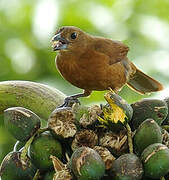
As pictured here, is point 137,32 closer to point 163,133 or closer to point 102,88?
point 102,88

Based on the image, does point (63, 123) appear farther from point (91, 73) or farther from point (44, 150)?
point (91, 73)

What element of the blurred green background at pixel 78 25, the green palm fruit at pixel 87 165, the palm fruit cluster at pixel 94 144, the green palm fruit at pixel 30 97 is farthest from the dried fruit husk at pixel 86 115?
the blurred green background at pixel 78 25

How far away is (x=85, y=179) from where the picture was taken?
2.91 feet

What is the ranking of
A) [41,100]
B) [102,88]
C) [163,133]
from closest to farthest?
1. [163,133]
2. [41,100]
3. [102,88]

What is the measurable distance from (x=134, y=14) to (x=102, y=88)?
0.64 meters

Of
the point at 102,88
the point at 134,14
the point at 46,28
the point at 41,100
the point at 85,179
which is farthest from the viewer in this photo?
the point at 134,14

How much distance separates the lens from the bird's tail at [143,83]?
2.23 m

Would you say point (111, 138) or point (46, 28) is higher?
point (111, 138)

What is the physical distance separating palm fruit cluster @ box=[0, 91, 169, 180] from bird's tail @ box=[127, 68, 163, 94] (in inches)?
46.9

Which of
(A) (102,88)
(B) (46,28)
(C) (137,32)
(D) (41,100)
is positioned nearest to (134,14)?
(C) (137,32)

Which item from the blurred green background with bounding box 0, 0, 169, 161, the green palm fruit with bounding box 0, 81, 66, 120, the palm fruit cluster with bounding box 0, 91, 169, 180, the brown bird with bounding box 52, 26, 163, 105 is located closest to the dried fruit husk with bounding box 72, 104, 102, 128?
the palm fruit cluster with bounding box 0, 91, 169, 180

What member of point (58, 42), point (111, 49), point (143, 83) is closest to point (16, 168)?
point (58, 42)

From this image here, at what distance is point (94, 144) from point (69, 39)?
1.22 m

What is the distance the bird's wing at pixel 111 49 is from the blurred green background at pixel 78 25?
0.19 metres
